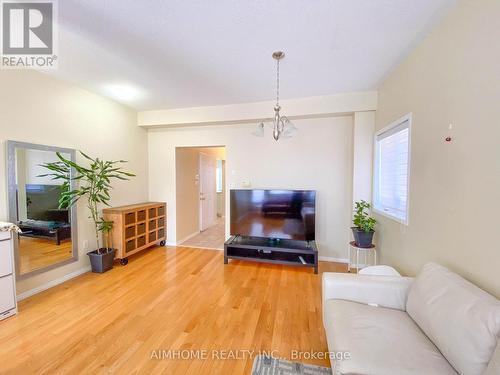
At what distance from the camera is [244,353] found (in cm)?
166

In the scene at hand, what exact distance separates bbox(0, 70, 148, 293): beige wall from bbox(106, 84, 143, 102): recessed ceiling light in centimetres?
24

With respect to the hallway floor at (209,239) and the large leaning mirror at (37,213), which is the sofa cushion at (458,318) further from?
the large leaning mirror at (37,213)

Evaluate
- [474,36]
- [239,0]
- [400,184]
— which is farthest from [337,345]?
[239,0]

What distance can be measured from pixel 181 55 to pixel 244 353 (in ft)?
9.26

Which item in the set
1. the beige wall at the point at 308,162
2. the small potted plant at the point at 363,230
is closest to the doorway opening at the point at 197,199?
the beige wall at the point at 308,162

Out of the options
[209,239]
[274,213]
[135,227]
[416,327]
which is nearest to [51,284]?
[135,227]

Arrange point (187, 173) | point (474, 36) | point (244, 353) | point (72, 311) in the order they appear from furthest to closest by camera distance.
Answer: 1. point (187, 173)
2. point (72, 311)
3. point (244, 353)
4. point (474, 36)

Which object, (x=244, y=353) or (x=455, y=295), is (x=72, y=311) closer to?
(x=244, y=353)

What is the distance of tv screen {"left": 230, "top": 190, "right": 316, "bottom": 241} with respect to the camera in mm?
3320

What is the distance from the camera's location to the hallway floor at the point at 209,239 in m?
4.35

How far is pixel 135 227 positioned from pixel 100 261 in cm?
67

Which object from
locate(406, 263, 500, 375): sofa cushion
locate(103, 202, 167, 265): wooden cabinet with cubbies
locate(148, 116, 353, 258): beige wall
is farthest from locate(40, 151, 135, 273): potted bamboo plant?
locate(406, 263, 500, 375): sofa cushion

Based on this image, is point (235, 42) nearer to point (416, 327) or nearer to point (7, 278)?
point (416, 327)

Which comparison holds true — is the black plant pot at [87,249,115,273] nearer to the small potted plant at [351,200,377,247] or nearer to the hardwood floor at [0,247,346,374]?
the hardwood floor at [0,247,346,374]
